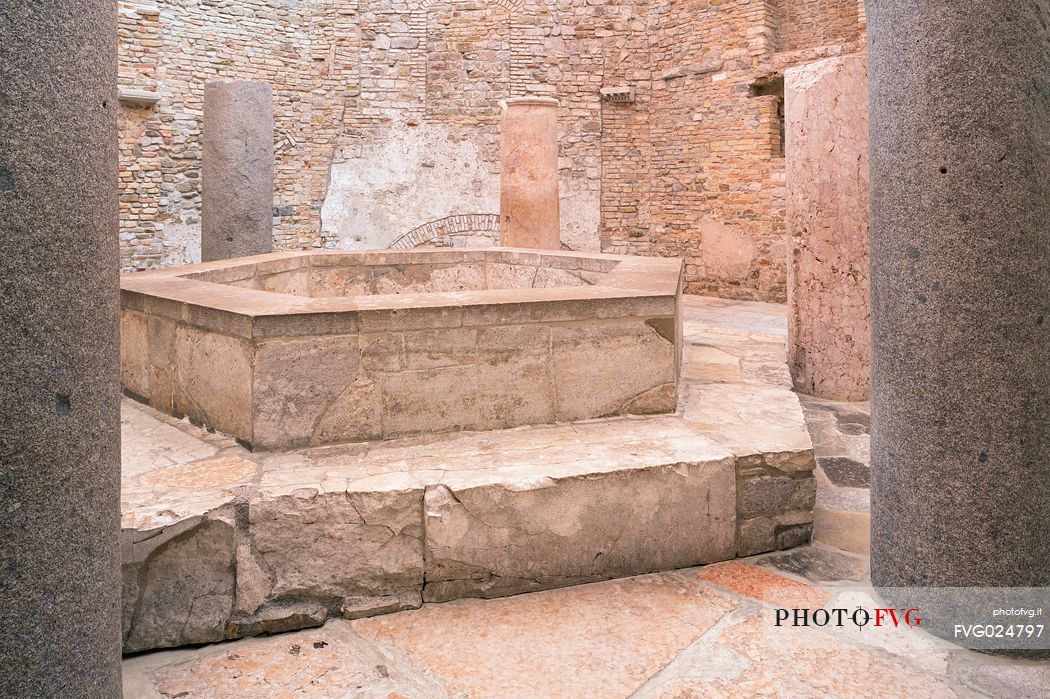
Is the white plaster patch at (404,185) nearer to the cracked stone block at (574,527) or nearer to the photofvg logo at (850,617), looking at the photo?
the cracked stone block at (574,527)

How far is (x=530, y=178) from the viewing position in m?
7.59

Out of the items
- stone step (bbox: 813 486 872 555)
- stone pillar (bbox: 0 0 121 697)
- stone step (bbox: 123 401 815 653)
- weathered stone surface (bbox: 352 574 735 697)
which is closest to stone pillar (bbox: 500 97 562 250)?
stone step (bbox: 813 486 872 555)

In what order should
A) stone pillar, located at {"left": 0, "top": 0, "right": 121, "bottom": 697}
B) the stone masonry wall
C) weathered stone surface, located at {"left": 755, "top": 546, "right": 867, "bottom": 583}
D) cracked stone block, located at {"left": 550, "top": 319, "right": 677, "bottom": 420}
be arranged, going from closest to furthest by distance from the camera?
stone pillar, located at {"left": 0, "top": 0, "right": 121, "bottom": 697} < weathered stone surface, located at {"left": 755, "top": 546, "right": 867, "bottom": 583} < cracked stone block, located at {"left": 550, "top": 319, "right": 677, "bottom": 420} < the stone masonry wall

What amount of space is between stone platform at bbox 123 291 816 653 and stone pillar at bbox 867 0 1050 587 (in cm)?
66

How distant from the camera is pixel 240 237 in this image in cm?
672

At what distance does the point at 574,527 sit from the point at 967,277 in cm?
132

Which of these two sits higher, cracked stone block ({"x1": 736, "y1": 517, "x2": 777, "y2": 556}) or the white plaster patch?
the white plaster patch

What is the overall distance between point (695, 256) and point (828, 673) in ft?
30.1

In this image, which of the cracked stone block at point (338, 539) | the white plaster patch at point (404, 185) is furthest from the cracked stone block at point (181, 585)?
the white plaster patch at point (404, 185)

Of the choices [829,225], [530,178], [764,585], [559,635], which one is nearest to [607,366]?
[764,585]

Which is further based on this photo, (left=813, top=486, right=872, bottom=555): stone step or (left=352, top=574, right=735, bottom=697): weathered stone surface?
(left=813, top=486, right=872, bottom=555): stone step

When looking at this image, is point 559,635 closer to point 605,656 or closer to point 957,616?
point 605,656

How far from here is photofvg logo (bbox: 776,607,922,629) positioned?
7.14 feet

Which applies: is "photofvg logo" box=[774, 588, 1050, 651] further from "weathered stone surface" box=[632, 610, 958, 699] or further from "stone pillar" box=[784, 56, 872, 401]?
"stone pillar" box=[784, 56, 872, 401]
